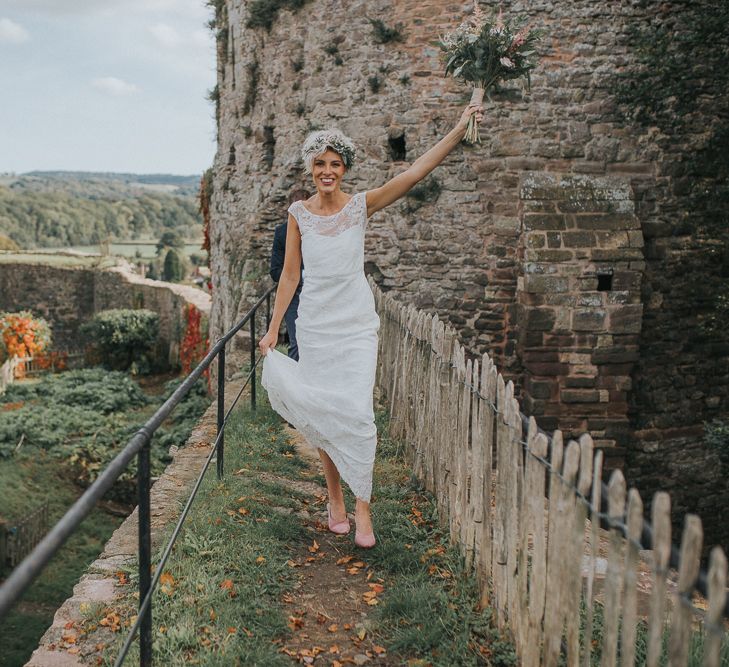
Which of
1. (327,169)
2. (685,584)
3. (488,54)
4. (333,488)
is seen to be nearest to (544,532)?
(685,584)

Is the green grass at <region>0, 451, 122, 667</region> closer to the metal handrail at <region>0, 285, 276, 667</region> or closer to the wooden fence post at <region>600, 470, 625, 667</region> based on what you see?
the metal handrail at <region>0, 285, 276, 667</region>

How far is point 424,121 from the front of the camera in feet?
26.3

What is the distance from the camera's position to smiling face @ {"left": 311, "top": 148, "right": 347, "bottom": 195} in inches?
150

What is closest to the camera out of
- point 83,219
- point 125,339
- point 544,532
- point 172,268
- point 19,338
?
point 544,532

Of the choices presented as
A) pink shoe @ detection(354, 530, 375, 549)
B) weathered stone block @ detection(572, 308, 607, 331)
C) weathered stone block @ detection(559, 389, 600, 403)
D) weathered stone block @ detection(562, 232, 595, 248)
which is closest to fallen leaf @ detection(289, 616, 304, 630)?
pink shoe @ detection(354, 530, 375, 549)

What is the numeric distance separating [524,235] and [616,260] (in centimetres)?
93

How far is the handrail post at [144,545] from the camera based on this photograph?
2541mm

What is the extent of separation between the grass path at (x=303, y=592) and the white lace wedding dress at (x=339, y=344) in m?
0.45

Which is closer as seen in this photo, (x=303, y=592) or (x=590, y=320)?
(x=303, y=592)

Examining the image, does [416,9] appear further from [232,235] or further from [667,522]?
[667,522]

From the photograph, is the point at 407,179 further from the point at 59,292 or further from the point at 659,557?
the point at 59,292

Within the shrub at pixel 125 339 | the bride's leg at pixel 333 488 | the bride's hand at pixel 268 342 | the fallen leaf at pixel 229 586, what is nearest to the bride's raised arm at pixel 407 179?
the bride's hand at pixel 268 342

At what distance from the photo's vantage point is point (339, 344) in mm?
3945

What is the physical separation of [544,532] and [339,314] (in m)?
1.67
